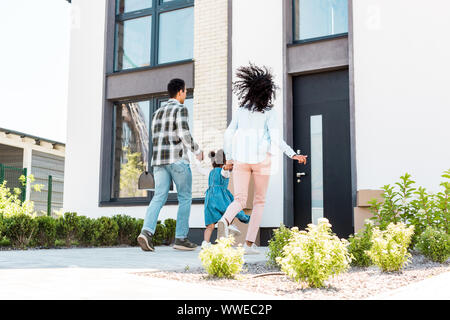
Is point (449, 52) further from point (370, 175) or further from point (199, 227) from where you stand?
point (199, 227)

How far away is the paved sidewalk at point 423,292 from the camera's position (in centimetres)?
295

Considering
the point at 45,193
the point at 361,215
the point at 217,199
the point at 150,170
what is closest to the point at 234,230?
the point at 217,199

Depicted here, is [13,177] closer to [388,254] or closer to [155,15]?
[155,15]

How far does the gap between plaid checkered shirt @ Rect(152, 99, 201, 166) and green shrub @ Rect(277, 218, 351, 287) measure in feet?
11.1

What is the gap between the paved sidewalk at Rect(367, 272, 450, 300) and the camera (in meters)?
2.95

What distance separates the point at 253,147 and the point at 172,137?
122 cm

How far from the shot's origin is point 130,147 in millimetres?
10938

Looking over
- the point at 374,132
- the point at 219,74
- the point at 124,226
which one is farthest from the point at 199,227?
the point at 374,132

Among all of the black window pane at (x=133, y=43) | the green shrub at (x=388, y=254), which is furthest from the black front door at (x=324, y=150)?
the green shrub at (x=388, y=254)

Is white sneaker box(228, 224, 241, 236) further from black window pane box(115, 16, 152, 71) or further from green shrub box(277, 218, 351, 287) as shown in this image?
black window pane box(115, 16, 152, 71)

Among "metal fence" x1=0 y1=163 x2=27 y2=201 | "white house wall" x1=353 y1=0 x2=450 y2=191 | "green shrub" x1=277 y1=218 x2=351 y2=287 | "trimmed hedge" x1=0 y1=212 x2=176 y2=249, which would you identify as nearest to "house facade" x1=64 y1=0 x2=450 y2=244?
"white house wall" x1=353 y1=0 x2=450 y2=191

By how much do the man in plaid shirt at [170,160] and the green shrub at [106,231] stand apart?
5.62ft

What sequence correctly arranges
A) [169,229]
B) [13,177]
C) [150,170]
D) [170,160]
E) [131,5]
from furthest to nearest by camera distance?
1. [13,177]
2. [131,5]
3. [150,170]
4. [169,229]
5. [170,160]

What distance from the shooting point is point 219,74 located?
978 cm
